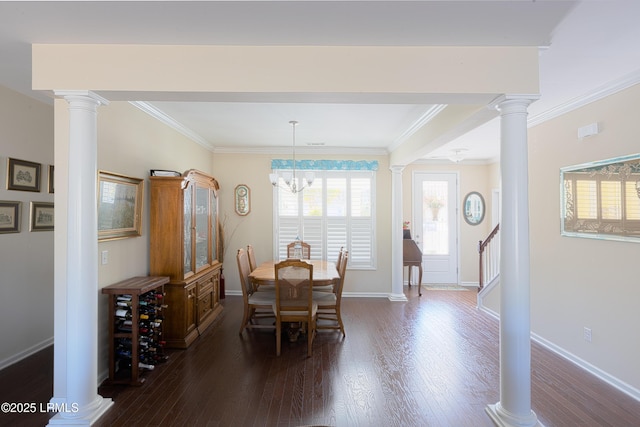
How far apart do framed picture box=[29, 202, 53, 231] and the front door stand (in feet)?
18.8

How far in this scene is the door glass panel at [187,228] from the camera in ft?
11.3

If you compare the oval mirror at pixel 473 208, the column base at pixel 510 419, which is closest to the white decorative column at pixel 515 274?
the column base at pixel 510 419

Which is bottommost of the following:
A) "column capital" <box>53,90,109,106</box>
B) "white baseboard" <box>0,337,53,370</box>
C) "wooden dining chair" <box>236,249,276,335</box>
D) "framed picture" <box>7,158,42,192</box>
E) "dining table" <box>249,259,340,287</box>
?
"white baseboard" <box>0,337,53,370</box>

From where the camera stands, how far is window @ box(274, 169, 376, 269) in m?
5.60

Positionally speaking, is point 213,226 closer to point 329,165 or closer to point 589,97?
point 329,165

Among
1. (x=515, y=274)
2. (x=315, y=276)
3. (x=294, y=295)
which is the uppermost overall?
(x=515, y=274)

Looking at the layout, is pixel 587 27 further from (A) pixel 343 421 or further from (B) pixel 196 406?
(B) pixel 196 406

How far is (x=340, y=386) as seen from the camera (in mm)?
2670

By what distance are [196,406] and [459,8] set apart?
124 inches

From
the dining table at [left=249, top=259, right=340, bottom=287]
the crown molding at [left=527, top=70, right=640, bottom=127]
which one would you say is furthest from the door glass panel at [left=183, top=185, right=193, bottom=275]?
the crown molding at [left=527, top=70, right=640, bottom=127]

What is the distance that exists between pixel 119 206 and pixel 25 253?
1.20 m

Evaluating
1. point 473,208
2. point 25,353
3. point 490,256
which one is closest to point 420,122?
point 490,256

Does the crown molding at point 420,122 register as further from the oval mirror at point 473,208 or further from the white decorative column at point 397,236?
the oval mirror at point 473,208

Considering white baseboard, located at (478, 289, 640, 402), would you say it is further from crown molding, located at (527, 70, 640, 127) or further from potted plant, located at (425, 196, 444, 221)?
potted plant, located at (425, 196, 444, 221)
